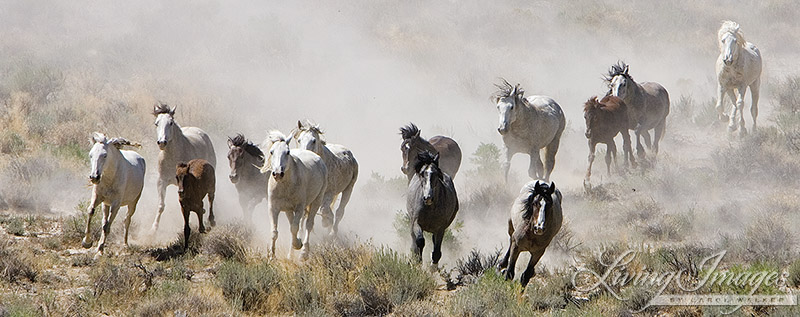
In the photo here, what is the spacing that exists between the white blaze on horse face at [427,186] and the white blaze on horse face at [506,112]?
4.44 meters

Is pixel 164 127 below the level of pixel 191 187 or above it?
above

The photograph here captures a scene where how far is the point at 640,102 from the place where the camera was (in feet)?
58.0

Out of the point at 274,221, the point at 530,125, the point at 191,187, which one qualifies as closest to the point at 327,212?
the point at 274,221

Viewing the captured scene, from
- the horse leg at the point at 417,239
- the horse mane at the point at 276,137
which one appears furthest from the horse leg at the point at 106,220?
the horse leg at the point at 417,239

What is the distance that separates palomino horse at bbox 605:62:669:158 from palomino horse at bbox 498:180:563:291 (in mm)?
8294

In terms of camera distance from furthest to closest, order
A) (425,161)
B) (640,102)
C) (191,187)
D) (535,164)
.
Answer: (640,102)
(535,164)
(191,187)
(425,161)

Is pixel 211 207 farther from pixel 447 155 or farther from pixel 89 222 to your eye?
pixel 447 155

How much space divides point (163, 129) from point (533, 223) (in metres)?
6.72

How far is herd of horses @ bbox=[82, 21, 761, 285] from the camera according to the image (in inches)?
401

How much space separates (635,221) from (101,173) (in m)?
8.46

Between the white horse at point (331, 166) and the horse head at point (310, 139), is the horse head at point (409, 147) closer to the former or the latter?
the white horse at point (331, 166)

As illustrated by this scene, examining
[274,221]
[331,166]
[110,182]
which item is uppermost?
[331,166]

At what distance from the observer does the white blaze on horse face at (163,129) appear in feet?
42.8

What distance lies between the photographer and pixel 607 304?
9.04 m
